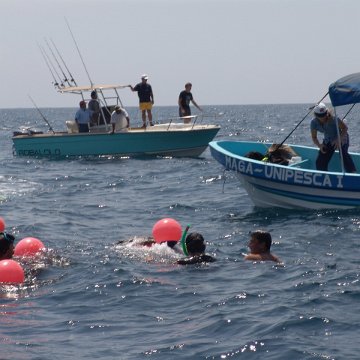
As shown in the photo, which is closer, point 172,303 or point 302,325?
point 302,325

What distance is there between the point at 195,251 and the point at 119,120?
15067 millimetres

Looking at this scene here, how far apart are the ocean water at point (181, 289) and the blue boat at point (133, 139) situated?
849 centimetres

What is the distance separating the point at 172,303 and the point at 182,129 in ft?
55.1

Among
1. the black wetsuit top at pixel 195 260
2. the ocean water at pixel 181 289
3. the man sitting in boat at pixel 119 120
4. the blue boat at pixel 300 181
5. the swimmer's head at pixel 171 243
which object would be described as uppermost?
the man sitting in boat at pixel 119 120

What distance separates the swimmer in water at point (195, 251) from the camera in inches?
446

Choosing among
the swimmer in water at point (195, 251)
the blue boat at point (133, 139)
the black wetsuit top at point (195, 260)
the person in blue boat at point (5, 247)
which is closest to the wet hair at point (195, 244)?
the swimmer in water at point (195, 251)

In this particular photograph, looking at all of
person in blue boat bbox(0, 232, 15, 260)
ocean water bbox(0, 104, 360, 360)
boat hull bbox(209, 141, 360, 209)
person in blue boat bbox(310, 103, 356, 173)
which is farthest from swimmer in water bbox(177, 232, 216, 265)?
person in blue boat bbox(310, 103, 356, 173)

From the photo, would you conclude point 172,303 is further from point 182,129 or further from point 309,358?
point 182,129

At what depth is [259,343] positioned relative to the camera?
325 inches

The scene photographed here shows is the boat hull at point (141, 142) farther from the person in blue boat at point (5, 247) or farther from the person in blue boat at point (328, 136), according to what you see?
the person in blue boat at point (5, 247)

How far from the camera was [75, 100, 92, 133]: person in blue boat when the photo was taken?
2624 centimetres

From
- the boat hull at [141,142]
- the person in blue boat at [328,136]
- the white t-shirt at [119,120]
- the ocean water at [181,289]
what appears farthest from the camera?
the boat hull at [141,142]

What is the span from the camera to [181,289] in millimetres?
10234

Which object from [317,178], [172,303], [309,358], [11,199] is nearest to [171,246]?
[172,303]
